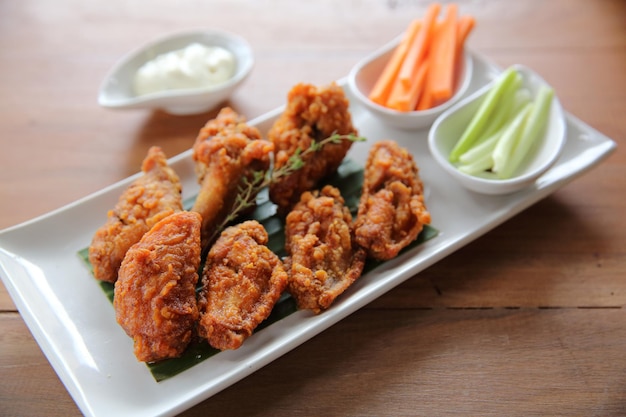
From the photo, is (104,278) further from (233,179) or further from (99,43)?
(99,43)

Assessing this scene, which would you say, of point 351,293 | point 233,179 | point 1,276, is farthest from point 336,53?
point 1,276

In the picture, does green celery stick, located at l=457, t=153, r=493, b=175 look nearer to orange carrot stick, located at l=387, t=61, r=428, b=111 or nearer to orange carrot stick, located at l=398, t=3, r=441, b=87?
orange carrot stick, located at l=387, t=61, r=428, b=111

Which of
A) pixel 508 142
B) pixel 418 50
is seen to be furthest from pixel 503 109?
pixel 418 50

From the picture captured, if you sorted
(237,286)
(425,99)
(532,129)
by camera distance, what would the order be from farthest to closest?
(425,99), (532,129), (237,286)

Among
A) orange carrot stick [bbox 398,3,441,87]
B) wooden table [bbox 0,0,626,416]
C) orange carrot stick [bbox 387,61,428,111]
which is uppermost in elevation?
orange carrot stick [bbox 398,3,441,87]

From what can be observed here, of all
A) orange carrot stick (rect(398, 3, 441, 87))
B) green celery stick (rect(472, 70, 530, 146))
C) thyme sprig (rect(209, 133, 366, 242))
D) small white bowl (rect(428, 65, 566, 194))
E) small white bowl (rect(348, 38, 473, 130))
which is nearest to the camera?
thyme sprig (rect(209, 133, 366, 242))

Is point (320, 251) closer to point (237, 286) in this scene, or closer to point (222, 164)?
point (237, 286)

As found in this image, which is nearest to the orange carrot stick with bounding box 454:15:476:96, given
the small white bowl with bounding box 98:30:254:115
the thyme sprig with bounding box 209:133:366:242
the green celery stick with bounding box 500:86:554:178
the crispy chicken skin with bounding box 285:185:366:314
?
the green celery stick with bounding box 500:86:554:178
